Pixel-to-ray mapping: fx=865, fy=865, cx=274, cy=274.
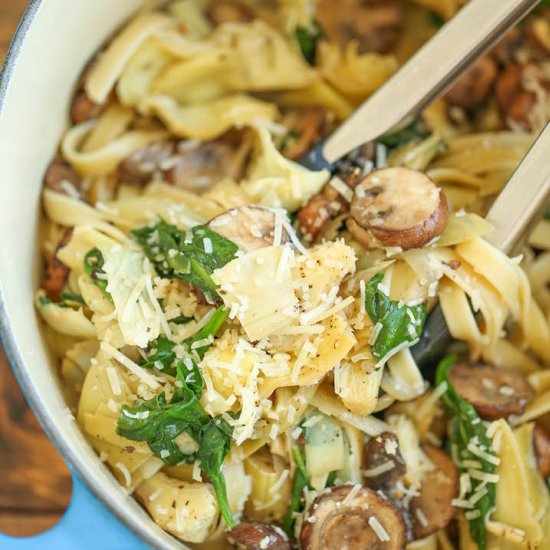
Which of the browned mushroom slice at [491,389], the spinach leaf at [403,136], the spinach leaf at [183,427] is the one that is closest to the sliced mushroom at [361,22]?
the spinach leaf at [403,136]

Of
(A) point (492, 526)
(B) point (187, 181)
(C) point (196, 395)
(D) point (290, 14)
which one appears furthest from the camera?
(D) point (290, 14)

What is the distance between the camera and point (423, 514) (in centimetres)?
294

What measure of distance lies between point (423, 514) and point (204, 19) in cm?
215

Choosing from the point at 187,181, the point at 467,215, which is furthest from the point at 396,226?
the point at 187,181

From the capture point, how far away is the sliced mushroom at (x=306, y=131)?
3.33 meters

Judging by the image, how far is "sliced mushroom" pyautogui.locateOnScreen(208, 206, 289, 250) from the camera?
278 cm

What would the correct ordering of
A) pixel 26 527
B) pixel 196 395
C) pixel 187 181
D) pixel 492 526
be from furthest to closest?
pixel 187 181, pixel 26 527, pixel 492 526, pixel 196 395

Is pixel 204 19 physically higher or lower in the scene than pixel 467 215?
higher

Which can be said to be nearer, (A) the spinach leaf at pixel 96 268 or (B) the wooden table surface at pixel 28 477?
(A) the spinach leaf at pixel 96 268

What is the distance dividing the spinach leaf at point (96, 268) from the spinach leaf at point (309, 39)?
1.30 m

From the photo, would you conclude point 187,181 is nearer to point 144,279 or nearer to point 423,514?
point 144,279

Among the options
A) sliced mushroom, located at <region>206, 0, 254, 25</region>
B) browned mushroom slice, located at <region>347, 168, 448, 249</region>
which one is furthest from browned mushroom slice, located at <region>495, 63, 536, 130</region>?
sliced mushroom, located at <region>206, 0, 254, 25</region>

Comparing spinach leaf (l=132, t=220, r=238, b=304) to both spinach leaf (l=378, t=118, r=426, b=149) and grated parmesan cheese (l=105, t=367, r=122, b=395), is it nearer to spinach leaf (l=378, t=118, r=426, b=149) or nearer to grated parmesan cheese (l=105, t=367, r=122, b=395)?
grated parmesan cheese (l=105, t=367, r=122, b=395)

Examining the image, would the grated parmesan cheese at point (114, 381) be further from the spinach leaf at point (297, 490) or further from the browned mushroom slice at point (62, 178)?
the browned mushroom slice at point (62, 178)
